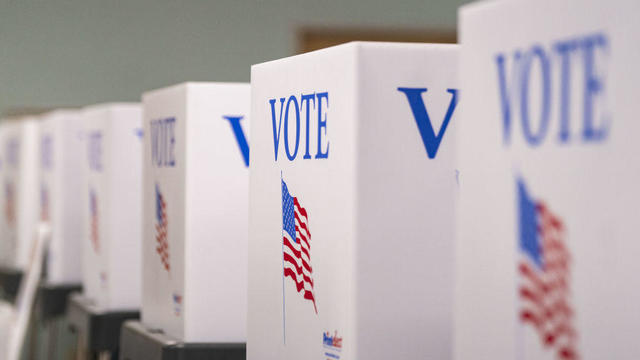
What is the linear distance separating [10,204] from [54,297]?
612 mm

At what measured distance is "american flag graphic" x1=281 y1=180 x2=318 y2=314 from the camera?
2.97ft

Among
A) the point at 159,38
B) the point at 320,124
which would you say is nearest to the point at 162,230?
the point at 320,124

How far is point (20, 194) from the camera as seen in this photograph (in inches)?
95.3

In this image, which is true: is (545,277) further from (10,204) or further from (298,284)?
(10,204)

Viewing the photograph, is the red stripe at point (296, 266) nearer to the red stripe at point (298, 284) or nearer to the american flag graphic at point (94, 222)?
the red stripe at point (298, 284)

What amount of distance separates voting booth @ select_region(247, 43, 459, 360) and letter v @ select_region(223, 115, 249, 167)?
29cm

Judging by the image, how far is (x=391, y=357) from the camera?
841 millimetres

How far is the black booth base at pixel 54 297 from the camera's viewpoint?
203 cm

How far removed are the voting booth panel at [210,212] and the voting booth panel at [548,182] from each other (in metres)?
0.53

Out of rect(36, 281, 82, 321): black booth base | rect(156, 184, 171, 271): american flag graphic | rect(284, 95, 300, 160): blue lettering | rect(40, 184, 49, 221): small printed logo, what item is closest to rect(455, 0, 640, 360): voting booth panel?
rect(284, 95, 300, 160): blue lettering

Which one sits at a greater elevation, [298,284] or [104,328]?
[298,284]

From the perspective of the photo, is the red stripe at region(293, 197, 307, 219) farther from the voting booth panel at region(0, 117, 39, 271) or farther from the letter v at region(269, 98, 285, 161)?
the voting booth panel at region(0, 117, 39, 271)

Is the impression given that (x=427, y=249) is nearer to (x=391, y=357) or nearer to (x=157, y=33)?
(x=391, y=357)

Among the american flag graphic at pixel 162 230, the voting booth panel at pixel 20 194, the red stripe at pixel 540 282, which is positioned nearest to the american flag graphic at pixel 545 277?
the red stripe at pixel 540 282
